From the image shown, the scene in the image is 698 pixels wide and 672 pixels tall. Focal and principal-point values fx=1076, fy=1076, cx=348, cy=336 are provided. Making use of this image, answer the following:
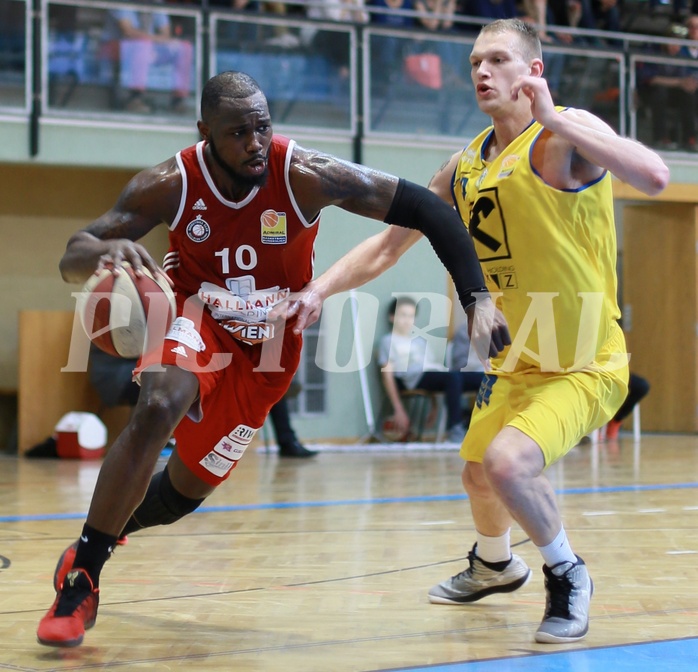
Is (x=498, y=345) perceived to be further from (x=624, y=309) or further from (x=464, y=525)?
(x=624, y=309)

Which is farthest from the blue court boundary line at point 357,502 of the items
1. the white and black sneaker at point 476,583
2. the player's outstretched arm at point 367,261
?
the player's outstretched arm at point 367,261

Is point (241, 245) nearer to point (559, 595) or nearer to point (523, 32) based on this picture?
point (523, 32)

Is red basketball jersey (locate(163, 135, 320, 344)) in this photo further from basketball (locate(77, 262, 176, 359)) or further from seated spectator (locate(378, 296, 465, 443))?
seated spectator (locate(378, 296, 465, 443))

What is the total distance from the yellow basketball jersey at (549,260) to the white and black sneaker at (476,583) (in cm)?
78

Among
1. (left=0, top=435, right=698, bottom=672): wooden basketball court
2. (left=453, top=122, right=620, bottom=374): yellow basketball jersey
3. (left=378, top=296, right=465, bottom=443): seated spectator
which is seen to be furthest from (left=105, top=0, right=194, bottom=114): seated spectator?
(left=453, top=122, right=620, bottom=374): yellow basketball jersey

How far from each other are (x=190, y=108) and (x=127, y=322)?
26.0ft

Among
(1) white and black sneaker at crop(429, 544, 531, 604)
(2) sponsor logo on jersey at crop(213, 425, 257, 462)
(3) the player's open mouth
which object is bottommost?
(1) white and black sneaker at crop(429, 544, 531, 604)

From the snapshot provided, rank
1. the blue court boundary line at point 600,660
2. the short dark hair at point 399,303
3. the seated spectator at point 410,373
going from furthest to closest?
the short dark hair at point 399,303 < the seated spectator at point 410,373 < the blue court boundary line at point 600,660

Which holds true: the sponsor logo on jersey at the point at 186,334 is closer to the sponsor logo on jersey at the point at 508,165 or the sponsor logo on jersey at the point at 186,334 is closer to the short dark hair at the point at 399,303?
the sponsor logo on jersey at the point at 508,165

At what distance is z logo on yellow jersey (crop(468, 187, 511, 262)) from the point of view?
Answer: 140 inches

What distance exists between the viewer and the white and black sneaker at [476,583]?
3.88m

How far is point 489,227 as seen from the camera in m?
3.61

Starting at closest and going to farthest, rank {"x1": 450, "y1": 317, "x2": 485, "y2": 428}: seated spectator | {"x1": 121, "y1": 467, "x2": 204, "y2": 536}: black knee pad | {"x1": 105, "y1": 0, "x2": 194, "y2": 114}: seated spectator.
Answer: {"x1": 121, "y1": 467, "x2": 204, "y2": 536}: black knee pad, {"x1": 105, "y1": 0, "x2": 194, "y2": 114}: seated spectator, {"x1": 450, "y1": 317, "x2": 485, "y2": 428}: seated spectator

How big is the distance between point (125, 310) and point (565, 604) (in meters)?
1.63
